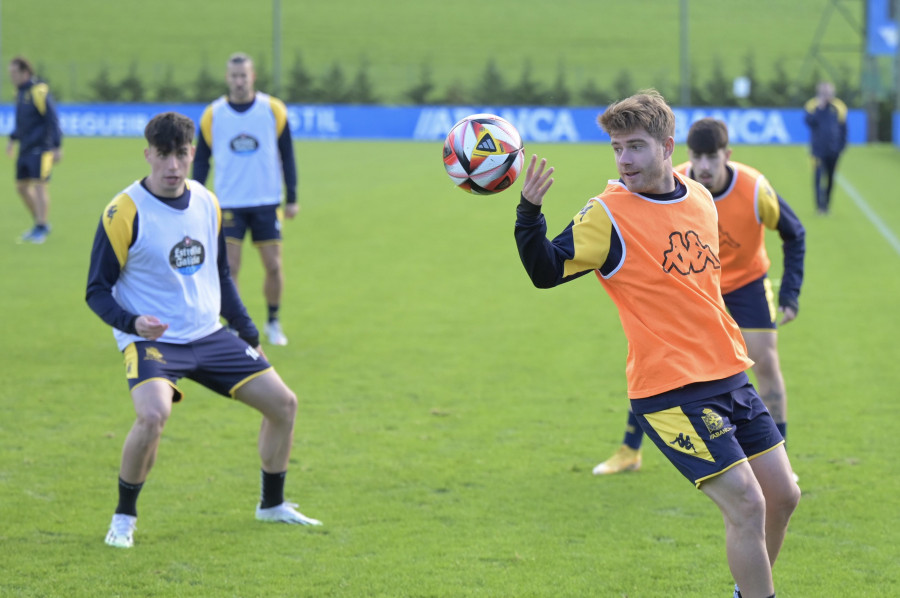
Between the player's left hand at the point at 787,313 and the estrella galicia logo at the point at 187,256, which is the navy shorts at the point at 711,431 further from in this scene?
the estrella galicia logo at the point at 187,256

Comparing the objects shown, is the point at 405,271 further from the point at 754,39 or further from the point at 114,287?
the point at 754,39

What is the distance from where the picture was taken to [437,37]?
61.7 m

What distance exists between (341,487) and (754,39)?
196 ft

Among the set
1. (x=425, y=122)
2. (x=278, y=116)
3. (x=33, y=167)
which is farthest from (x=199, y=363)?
(x=425, y=122)

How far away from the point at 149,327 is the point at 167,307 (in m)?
0.46

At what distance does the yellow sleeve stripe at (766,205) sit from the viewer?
5.90 m

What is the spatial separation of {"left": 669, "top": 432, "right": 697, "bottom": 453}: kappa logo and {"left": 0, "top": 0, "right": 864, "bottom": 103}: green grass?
1863 inches

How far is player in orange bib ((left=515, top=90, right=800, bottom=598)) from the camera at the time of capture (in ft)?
12.5

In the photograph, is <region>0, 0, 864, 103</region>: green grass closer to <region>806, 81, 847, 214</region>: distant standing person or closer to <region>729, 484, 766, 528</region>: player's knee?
<region>806, 81, 847, 214</region>: distant standing person

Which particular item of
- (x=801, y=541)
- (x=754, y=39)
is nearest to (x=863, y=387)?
(x=801, y=541)

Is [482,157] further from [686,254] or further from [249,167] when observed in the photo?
[249,167]

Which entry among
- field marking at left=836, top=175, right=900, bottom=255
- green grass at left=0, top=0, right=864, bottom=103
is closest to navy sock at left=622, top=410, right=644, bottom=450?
field marking at left=836, top=175, right=900, bottom=255

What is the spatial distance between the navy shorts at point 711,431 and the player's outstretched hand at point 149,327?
222 centimetres

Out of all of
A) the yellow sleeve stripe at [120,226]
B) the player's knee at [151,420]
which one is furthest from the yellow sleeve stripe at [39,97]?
the player's knee at [151,420]
